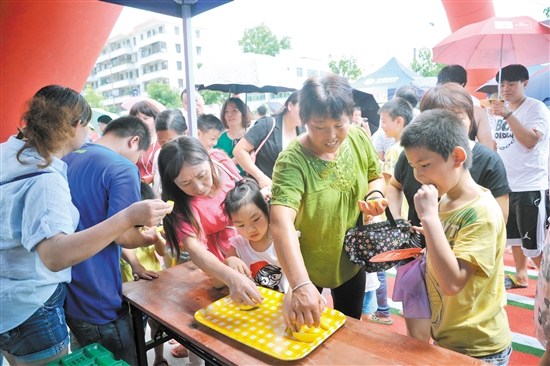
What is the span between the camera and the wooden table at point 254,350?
997 mm

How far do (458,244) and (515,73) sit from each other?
242 cm

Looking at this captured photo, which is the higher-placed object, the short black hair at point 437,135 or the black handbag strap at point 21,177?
the short black hair at point 437,135

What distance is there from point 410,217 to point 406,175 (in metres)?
0.20

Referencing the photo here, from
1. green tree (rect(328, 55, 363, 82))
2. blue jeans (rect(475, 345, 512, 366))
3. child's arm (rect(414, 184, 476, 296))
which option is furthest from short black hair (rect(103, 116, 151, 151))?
green tree (rect(328, 55, 363, 82))

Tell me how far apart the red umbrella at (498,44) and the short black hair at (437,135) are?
6.43 feet

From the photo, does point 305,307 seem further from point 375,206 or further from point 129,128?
point 129,128

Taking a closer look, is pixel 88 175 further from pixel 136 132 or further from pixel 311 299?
pixel 311 299

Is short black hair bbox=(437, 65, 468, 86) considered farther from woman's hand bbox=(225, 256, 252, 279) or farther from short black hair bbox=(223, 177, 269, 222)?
woman's hand bbox=(225, 256, 252, 279)

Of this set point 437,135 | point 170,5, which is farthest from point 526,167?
point 170,5

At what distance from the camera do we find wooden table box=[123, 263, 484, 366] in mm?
997

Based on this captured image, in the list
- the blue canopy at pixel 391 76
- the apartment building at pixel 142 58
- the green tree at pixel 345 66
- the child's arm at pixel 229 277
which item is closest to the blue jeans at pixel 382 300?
the child's arm at pixel 229 277

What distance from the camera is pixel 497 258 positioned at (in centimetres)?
112

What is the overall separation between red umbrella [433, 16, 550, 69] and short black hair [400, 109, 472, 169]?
6.43 ft

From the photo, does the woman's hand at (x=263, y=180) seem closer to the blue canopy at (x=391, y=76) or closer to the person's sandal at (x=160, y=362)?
the person's sandal at (x=160, y=362)
